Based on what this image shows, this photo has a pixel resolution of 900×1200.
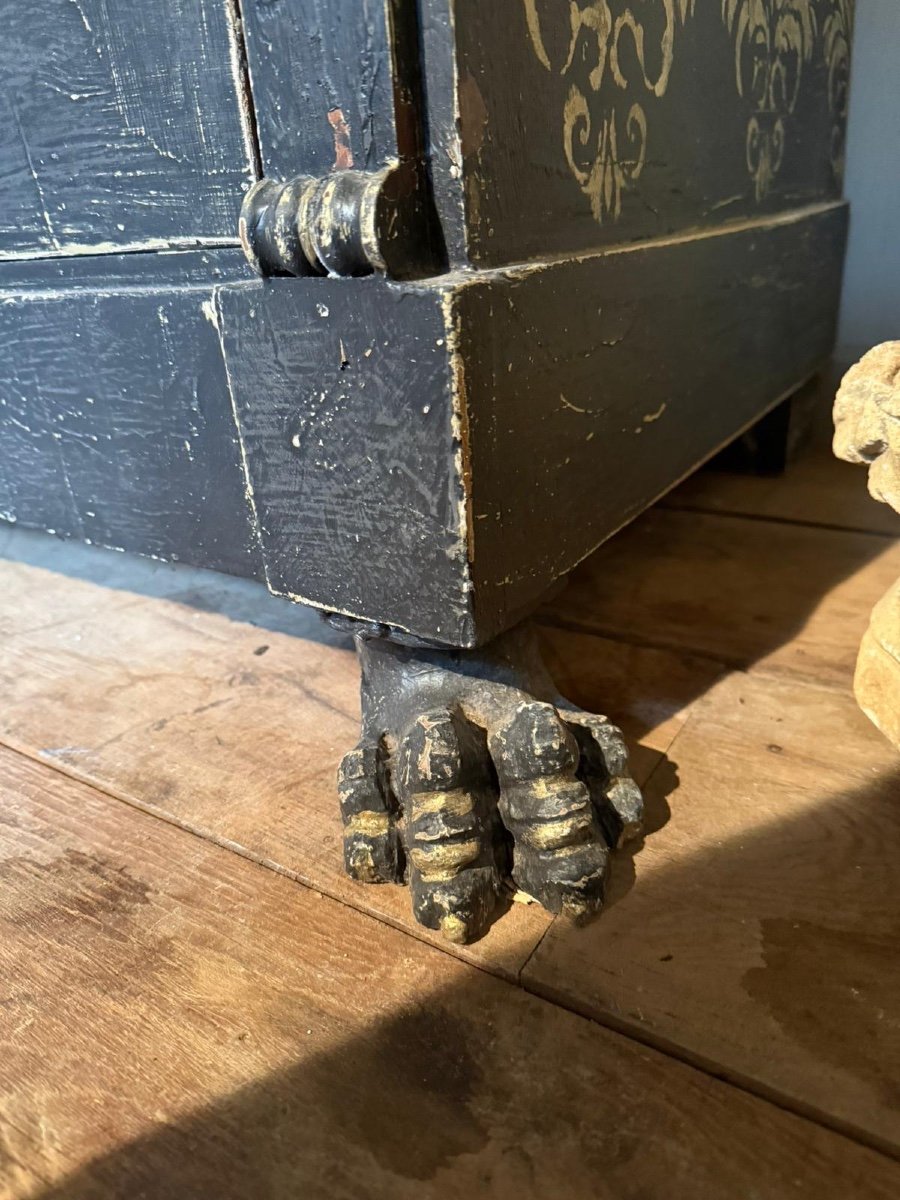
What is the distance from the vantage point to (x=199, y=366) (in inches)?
22.8

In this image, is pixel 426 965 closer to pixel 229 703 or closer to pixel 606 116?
pixel 229 703

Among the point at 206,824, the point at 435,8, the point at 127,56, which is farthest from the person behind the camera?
the point at 206,824

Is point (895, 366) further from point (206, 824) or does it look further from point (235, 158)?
point (206, 824)

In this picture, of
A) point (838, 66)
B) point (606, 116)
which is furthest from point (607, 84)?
point (838, 66)

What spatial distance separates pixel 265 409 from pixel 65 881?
1.09ft

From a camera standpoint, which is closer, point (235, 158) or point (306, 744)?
point (235, 158)

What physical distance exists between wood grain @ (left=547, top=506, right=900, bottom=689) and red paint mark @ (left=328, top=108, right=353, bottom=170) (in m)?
0.52

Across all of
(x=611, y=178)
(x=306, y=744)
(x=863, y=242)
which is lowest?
(x=306, y=744)

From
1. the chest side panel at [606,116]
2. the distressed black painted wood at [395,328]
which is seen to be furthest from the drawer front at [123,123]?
the chest side panel at [606,116]

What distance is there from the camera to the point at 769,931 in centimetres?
50

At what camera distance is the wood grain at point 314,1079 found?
390 mm

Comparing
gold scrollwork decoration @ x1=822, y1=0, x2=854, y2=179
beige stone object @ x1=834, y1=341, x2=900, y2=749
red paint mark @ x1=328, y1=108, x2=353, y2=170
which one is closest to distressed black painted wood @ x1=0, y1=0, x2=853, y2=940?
red paint mark @ x1=328, y1=108, x2=353, y2=170

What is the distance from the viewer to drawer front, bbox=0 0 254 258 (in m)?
0.49

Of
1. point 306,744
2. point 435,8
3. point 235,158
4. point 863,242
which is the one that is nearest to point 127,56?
point 235,158
